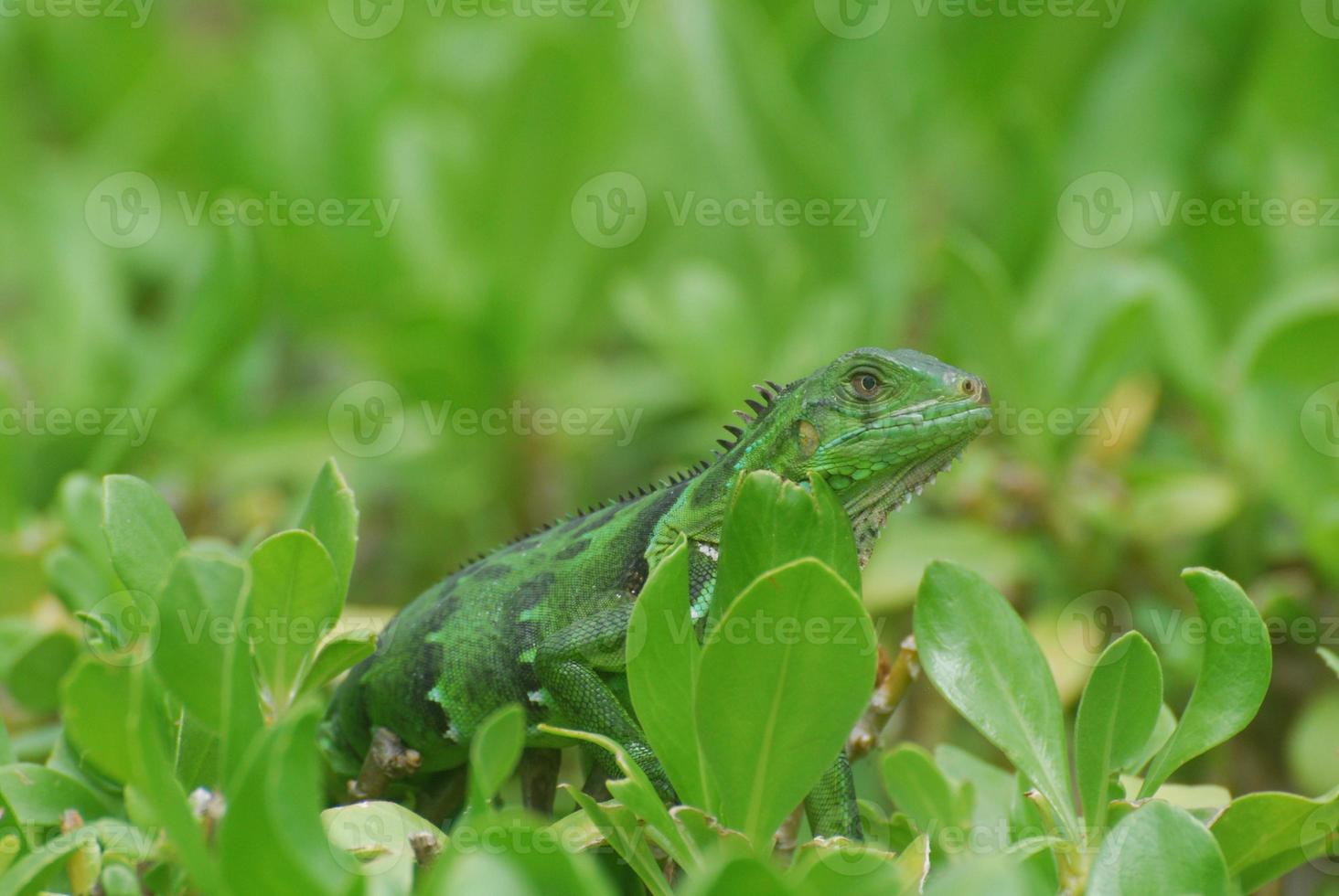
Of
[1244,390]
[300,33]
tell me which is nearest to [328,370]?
[300,33]

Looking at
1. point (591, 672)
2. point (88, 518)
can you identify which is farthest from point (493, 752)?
point (88, 518)

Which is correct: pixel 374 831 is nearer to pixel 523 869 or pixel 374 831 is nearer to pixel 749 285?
pixel 523 869

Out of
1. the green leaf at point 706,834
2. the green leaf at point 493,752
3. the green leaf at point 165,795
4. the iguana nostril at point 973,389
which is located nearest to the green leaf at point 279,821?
the green leaf at point 165,795

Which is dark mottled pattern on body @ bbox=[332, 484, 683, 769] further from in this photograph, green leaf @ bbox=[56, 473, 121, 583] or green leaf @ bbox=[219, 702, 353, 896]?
green leaf @ bbox=[219, 702, 353, 896]

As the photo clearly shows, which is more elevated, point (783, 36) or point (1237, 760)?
point (783, 36)

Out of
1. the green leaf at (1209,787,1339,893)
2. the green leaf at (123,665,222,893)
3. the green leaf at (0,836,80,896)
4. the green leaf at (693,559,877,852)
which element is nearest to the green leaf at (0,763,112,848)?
the green leaf at (0,836,80,896)

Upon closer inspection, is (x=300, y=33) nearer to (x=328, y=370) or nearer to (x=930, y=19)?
(x=328, y=370)
